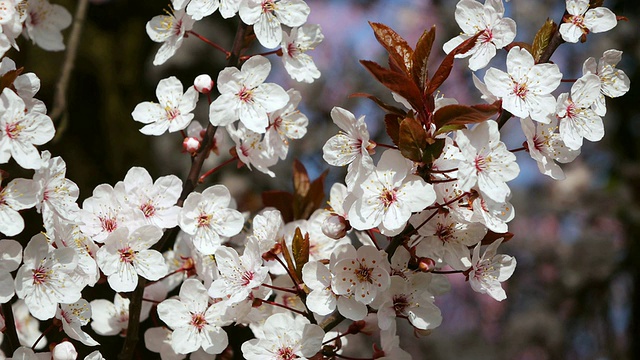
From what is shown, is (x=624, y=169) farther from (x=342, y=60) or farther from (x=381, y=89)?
(x=342, y=60)

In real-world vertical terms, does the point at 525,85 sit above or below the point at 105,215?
above

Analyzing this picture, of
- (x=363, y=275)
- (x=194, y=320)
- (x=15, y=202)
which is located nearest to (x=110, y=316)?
(x=194, y=320)

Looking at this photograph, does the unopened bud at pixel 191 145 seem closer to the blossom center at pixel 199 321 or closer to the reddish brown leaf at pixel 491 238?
the blossom center at pixel 199 321

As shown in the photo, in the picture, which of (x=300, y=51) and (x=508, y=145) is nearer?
(x=300, y=51)

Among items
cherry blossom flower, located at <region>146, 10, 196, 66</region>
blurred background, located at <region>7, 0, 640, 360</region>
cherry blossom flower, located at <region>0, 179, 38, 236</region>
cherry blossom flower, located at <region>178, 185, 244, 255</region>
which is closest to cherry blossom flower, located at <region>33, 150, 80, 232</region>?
cherry blossom flower, located at <region>0, 179, 38, 236</region>

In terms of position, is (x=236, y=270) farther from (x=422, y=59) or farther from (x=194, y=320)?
(x=422, y=59)

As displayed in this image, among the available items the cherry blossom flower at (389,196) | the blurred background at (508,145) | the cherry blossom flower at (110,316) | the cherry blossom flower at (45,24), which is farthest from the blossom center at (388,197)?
the blurred background at (508,145)

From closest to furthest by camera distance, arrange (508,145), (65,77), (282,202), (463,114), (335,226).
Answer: (463,114), (335,226), (282,202), (65,77), (508,145)
